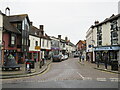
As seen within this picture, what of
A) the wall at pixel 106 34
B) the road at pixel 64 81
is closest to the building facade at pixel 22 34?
the road at pixel 64 81

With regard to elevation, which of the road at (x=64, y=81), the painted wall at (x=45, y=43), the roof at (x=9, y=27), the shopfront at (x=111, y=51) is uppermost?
the roof at (x=9, y=27)

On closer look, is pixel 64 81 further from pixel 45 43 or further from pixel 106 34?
pixel 45 43

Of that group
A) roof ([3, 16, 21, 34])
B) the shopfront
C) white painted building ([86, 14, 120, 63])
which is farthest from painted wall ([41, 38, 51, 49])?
the shopfront

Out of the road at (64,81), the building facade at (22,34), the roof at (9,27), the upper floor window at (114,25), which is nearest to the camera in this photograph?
the road at (64,81)

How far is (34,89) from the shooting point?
9188 mm


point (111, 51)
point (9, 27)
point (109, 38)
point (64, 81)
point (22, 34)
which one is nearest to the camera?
point (64, 81)

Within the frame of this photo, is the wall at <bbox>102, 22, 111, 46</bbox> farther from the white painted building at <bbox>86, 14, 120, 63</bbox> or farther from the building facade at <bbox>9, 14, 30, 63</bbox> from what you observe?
the building facade at <bbox>9, 14, 30, 63</bbox>

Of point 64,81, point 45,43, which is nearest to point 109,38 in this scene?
point 64,81

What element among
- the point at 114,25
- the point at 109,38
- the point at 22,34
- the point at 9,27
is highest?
the point at 114,25

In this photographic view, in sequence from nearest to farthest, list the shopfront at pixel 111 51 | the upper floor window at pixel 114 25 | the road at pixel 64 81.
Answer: the road at pixel 64 81 → the shopfront at pixel 111 51 → the upper floor window at pixel 114 25

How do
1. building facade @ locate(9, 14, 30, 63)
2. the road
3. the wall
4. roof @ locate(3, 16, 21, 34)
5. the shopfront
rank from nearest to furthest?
1. the road
2. roof @ locate(3, 16, 21, 34)
3. the shopfront
4. the wall
5. building facade @ locate(9, 14, 30, 63)

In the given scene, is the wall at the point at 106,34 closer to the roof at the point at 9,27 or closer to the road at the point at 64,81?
the road at the point at 64,81

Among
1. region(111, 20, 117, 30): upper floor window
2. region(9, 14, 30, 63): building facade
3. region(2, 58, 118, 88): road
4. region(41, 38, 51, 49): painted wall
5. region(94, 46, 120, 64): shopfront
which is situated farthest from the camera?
region(41, 38, 51, 49): painted wall

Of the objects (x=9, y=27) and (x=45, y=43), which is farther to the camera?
(x=45, y=43)
